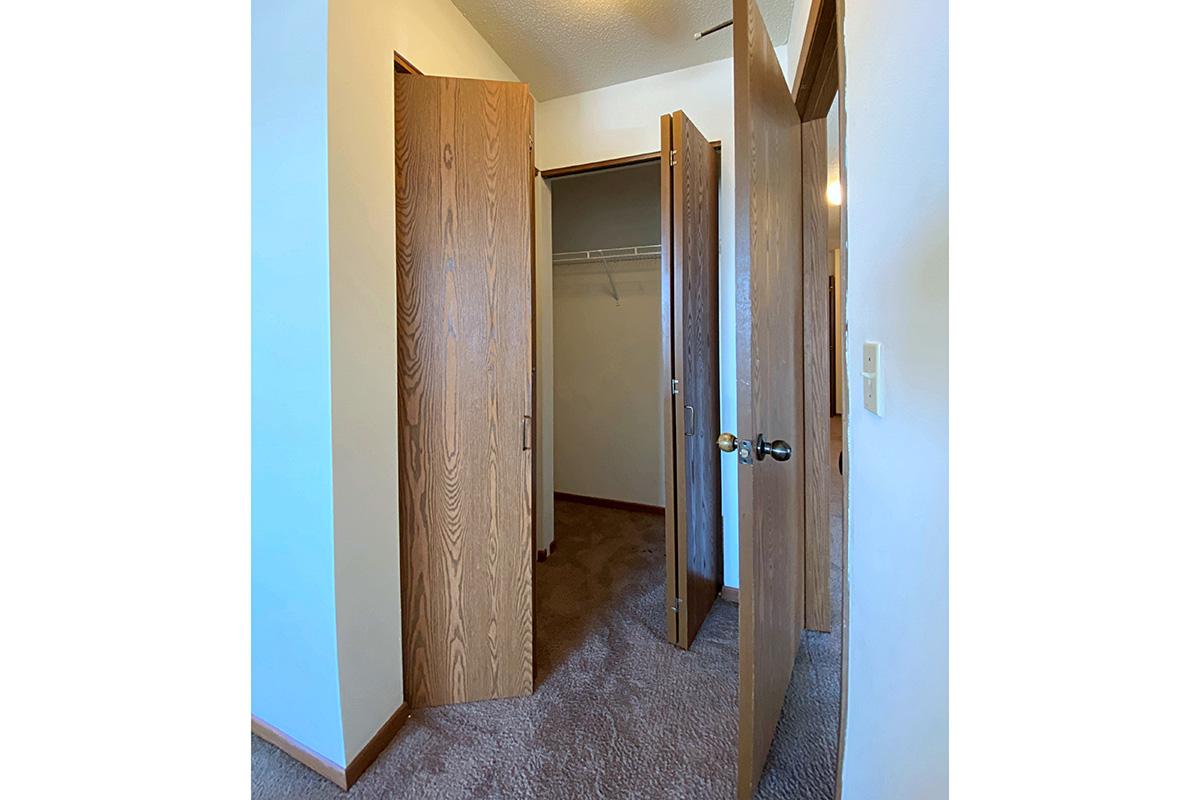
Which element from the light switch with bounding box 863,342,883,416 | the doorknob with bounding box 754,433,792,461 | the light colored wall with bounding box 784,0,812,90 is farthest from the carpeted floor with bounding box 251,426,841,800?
the light colored wall with bounding box 784,0,812,90

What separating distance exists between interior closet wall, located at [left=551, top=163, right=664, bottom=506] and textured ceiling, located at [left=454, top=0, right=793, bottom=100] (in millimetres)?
1031

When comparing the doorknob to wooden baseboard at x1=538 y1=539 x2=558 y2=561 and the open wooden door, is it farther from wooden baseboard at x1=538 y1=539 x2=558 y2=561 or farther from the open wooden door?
wooden baseboard at x1=538 y1=539 x2=558 y2=561

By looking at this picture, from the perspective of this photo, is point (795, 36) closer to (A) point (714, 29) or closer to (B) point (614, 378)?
(A) point (714, 29)

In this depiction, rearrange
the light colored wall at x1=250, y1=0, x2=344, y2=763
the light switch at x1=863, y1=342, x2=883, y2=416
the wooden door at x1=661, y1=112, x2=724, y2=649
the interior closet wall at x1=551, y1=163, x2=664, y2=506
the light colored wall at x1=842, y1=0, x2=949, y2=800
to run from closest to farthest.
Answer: the light colored wall at x1=842, y1=0, x2=949, y2=800
the light switch at x1=863, y1=342, x2=883, y2=416
the light colored wall at x1=250, y1=0, x2=344, y2=763
the wooden door at x1=661, y1=112, x2=724, y2=649
the interior closet wall at x1=551, y1=163, x2=664, y2=506

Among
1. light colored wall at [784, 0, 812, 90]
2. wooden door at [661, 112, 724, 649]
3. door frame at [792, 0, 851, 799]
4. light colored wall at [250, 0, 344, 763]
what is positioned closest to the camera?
door frame at [792, 0, 851, 799]

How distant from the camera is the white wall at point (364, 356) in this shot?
1156 mm

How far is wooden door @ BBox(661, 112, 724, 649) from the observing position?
5.62 feet

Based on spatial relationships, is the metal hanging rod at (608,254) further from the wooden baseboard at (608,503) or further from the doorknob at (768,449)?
the doorknob at (768,449)

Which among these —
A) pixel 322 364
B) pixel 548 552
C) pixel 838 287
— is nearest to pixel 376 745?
pixel 322 364

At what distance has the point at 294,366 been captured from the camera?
1.18m

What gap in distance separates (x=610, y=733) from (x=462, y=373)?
1.24 meters

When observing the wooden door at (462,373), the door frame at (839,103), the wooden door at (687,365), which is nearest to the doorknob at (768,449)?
Result: the door frame at (839,103)

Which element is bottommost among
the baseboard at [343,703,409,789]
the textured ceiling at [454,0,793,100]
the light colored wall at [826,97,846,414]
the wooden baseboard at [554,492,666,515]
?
the baseboard at [343,703,409,789]
